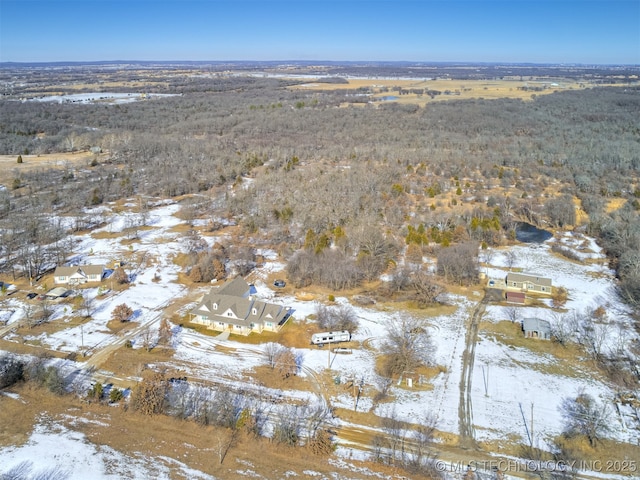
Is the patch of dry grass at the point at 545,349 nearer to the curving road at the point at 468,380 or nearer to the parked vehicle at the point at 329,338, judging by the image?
the curving road at the point at 468,380

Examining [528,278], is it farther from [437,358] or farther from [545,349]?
[437,358]

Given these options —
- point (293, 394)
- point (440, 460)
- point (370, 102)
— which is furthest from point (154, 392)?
point (370, 102)

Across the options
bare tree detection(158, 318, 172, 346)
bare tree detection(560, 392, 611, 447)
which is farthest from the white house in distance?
bare tree detection(560, 392, 611, 447)

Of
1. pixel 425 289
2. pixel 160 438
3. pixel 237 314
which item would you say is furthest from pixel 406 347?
pixel 160 438

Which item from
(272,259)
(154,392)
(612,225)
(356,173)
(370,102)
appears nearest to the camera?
(154,392)

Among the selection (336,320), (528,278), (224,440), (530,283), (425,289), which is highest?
Result: (528,278)

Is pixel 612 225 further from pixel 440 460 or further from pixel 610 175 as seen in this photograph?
pixel 440 460

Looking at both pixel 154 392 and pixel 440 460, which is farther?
pixel 154 392
